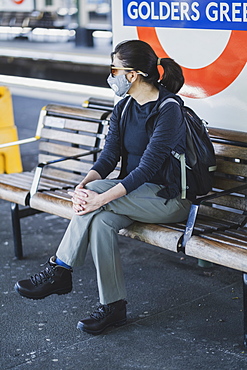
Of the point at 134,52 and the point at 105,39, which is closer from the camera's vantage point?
the point at 134,52

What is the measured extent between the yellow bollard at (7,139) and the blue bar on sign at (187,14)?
2445mm

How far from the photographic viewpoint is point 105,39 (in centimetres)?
2436

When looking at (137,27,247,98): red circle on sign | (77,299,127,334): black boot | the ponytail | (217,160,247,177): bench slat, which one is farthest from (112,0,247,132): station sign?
(77,299,127,334): black boot

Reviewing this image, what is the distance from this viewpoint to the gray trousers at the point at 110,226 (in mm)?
3584

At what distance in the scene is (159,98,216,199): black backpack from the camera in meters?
3.73

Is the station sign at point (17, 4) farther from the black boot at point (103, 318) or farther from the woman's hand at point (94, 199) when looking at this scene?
the black boot at point (103, 318)

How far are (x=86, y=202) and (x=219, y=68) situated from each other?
139cm

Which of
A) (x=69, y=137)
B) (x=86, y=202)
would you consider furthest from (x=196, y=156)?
(x=69, y=137)

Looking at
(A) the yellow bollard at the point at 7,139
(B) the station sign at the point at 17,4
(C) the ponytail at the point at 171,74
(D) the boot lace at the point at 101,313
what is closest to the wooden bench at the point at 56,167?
(D) the boot lace at the point at 101,313

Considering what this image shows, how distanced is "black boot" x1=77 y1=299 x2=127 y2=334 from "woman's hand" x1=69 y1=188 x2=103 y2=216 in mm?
537

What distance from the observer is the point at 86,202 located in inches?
143

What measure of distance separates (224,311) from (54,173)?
1.88 meters

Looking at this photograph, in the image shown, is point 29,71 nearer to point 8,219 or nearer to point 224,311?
point 8,219

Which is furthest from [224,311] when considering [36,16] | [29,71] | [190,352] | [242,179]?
[36,16]
